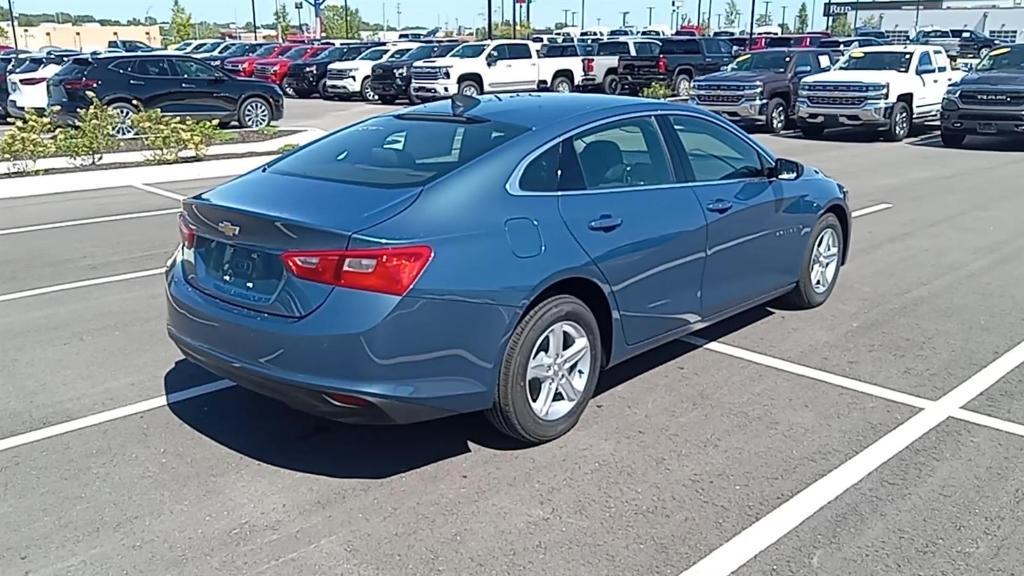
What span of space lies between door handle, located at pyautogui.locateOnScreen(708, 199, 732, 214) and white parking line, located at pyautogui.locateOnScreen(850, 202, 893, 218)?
18.5ft

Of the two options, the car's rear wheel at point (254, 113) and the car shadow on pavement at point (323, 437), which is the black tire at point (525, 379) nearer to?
the car shadow on pavement at point (323, 437)

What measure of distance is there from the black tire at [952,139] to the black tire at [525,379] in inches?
629

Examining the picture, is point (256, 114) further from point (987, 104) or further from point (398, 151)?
point (398, 151)

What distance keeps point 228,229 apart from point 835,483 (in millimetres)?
2911

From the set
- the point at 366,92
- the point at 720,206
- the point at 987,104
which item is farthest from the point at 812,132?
the point at 720,206

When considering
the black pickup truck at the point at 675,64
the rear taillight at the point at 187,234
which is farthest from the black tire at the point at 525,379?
the black pickup truck at the point at 675,64

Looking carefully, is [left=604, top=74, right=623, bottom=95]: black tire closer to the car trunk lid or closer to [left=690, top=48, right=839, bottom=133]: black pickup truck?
[left=690, top=48, right=839, bottom=133]: black pickup truck

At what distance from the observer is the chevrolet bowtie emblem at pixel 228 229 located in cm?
405

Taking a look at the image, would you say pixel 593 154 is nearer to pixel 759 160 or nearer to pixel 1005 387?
pixel 759 160

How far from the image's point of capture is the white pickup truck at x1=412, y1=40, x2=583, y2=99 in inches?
1039

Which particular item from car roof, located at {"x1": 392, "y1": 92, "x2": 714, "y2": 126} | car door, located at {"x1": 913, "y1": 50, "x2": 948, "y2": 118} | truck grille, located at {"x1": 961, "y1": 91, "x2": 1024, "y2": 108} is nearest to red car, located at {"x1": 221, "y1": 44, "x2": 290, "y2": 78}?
car door, located at {"x1": 913, "y1": 50, "x2": 948, "y2": 118}

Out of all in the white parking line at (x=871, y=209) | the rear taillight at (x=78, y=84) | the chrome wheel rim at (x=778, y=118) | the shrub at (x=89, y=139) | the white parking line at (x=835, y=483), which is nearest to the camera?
the white parking line at (x=835, y=483)

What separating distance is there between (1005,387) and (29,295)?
680 cm

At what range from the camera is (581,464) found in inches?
169
